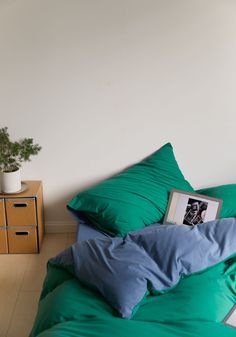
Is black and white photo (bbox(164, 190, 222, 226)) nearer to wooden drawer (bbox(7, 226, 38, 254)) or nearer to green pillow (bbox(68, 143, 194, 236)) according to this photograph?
green pillow (bbox(68, 143, 194, 236))

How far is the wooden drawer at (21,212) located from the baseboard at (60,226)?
348mm

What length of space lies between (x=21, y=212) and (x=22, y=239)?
0.21 meters

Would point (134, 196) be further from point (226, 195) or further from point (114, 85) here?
point (114, 85)

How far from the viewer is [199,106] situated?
290 cm

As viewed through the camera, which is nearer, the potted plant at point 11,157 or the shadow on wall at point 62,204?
the potted plant at point 11,157

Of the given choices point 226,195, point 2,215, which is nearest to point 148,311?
point 226,195

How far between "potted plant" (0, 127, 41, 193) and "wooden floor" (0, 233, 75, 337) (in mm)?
502

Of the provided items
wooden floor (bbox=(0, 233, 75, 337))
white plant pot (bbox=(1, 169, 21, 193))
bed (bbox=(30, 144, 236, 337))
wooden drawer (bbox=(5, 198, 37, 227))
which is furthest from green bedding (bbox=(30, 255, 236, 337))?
white plant pot (bbox=(1, 169, 21, 193))

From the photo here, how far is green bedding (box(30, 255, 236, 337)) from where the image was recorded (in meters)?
1.55

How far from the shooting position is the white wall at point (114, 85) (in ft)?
8.73

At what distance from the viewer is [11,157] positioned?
2777mm

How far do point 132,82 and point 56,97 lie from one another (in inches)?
22.2

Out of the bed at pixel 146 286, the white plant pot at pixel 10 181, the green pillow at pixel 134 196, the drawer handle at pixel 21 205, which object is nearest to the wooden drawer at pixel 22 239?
the drawer handle at pixel 21 205

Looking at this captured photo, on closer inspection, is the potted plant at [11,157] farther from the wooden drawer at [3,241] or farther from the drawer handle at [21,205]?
the wooden drawer at [3,241]
